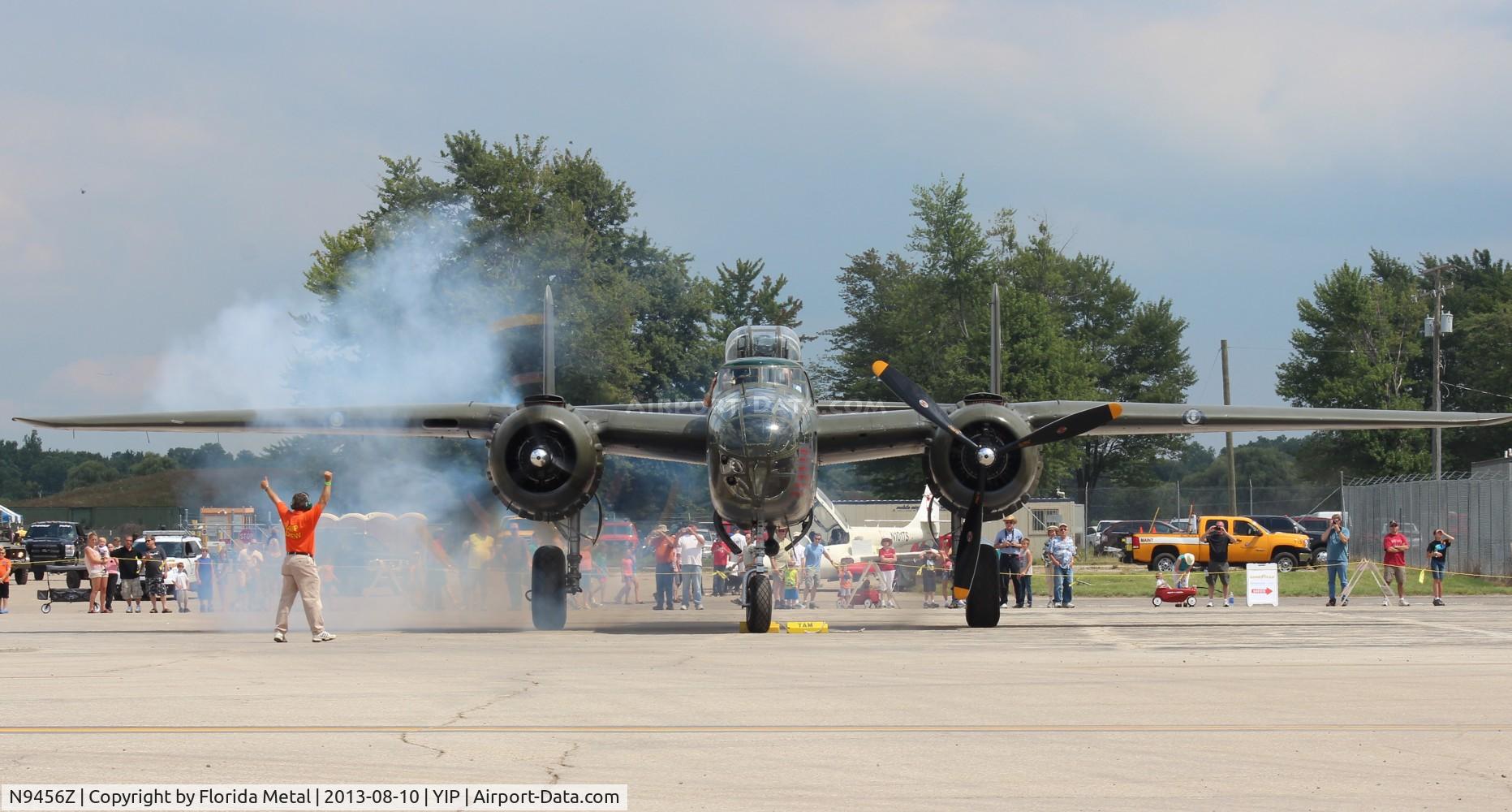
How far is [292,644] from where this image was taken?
18.4 m

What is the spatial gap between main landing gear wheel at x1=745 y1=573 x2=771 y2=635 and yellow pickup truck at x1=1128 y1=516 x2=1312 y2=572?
102ft

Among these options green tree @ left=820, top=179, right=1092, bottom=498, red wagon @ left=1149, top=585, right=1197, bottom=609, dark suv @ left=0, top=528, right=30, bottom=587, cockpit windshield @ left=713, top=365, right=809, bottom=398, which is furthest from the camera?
green tree @ left=820, top=179, right=1092, bottom=498

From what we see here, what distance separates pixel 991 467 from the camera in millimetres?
20453

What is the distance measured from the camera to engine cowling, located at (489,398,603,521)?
2091cm

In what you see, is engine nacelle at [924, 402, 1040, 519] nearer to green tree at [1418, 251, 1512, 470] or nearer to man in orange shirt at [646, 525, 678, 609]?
man in orange shirt at [646, 525, 678, 609]

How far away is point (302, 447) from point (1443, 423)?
33510 mm

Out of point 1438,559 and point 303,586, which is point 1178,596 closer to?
point 1438,559

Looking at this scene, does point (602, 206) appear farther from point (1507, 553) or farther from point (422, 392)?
point (1507, 553)

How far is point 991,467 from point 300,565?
9648 millimetres

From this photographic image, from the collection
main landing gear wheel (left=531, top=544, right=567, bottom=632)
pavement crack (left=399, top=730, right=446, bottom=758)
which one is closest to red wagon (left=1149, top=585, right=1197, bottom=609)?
main landing gear wheel (left=531, top=544, right=567, bottom=632)

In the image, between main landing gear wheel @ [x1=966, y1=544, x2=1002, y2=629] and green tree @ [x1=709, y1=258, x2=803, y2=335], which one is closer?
main landing gear wheel @ [x1=966, y1=544, x2=1002, y2=629]

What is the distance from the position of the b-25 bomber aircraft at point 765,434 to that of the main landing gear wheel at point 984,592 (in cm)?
2

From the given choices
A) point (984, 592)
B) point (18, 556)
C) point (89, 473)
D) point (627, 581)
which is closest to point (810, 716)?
point (984, 592)

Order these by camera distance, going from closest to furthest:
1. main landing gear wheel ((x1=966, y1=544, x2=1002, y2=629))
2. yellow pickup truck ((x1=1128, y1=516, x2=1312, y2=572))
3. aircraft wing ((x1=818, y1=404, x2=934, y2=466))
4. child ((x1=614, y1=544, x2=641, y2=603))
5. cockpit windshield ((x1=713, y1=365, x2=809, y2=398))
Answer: cockpit windshield ((x1=713, y1=365, x2=809, y2=398)), main landing gear wheel ((x1=966, y1=544, x2=1002, y2=629)), aircraft wing ((x1=818, y1=404, x2=934, y2=466)), child ((x1=614, y1=544, x2=641, y2=603)), yellow pickup truck ((x1=1128, y1=516, x2=1312, y2=572))
